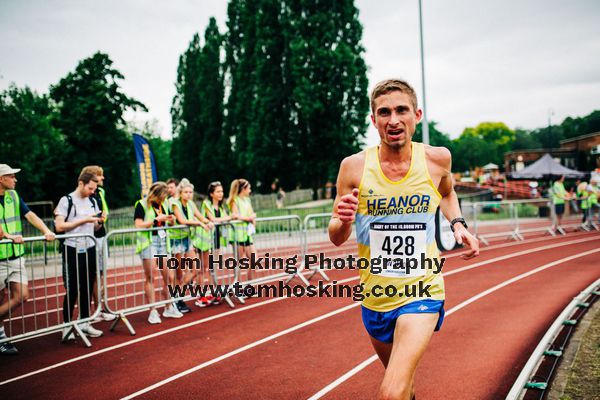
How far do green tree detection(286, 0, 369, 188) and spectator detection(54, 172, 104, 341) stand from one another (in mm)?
28921

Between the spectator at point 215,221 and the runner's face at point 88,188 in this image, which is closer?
the runner's face at point 88,188

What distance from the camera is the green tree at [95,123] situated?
37531 millimetres

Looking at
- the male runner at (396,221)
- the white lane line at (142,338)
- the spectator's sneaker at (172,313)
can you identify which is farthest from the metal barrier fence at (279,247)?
the male runner at (396,221)

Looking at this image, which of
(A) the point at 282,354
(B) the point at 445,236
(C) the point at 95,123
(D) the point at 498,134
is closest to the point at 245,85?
(C) the point at 95,123

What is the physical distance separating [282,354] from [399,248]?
3257 mm

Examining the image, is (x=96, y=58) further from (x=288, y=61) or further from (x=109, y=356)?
(x=109, y=356)

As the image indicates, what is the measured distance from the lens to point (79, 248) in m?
6.60

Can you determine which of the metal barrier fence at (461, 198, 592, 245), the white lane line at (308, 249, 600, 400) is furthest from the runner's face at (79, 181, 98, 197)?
the metal barrier fence at (461, 198, 592, 245)

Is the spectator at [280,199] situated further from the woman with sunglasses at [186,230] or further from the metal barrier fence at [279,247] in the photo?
the woman with sunglasses at [186,230]

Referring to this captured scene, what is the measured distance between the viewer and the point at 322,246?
1521 cm

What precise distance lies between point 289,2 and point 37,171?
24.9 metres

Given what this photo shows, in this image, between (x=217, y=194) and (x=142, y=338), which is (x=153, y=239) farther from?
(x=217, y=194)

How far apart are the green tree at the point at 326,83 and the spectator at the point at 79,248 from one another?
94.9ft

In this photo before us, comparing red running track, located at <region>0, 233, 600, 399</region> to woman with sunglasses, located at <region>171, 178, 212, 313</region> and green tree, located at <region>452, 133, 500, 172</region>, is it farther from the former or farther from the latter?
green tree, located at <region>452, 133, 500, 172</region>
